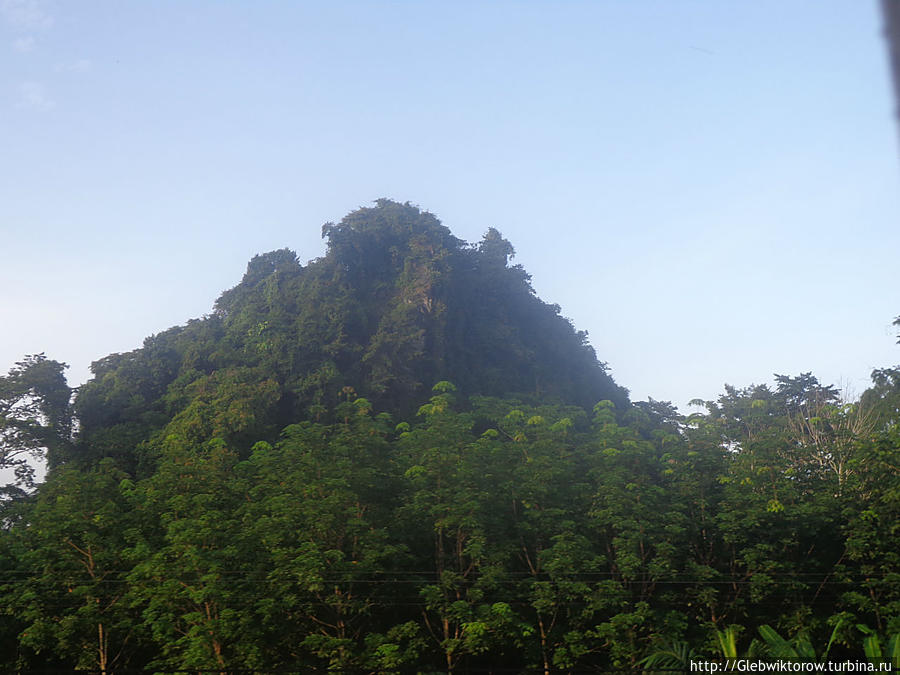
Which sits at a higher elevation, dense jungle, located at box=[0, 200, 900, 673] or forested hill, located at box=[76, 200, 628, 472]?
forested hill, located at box=[76, 200, 628, 472]

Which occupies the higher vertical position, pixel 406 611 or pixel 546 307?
pixel 546 307

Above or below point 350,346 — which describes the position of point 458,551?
below

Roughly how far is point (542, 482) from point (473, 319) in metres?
12.9

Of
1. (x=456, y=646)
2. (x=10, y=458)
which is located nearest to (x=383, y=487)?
(x=456, y=646)

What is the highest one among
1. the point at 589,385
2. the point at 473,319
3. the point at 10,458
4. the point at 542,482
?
the point at 473,319

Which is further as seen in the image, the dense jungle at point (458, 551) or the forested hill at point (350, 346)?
the forested hill at point (350, 346)

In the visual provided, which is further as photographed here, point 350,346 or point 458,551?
point 350,346

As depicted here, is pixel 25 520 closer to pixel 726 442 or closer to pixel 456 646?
pixel 456 646

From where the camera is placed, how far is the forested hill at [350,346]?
21.0 metres

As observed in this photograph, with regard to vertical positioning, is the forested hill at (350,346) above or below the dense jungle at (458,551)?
above

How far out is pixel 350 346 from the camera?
22.3 metres

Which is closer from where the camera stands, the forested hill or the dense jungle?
the dense jungle

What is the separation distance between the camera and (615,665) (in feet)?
40.1

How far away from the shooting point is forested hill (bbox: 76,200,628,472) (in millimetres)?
20984
